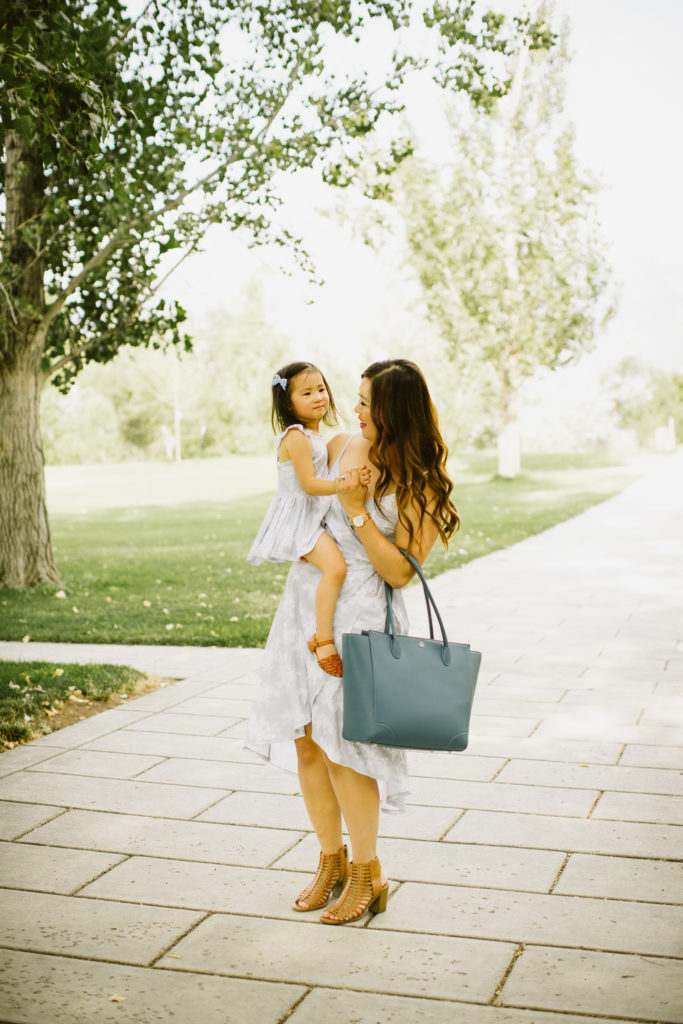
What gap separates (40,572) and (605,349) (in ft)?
269

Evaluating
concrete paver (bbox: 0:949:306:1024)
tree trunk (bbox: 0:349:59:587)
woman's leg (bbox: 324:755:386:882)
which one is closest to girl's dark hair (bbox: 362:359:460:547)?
woman's leg (bbox: 324:755:386:882)

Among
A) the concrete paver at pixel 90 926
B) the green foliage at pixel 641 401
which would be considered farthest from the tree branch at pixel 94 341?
the green foliage at pixel 641 401

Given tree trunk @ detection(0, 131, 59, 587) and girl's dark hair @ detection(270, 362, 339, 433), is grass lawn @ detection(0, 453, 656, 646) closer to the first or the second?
tree trunk @ detection(0, 131, 59, 587)

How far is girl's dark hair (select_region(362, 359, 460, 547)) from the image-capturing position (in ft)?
11.1

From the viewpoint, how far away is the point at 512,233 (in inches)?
1252

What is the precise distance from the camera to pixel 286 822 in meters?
4.51

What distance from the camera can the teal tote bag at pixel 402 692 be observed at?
3270 mm

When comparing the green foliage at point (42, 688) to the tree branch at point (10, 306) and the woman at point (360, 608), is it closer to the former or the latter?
the woman at point (360, 608)

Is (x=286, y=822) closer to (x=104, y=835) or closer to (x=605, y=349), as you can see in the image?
(x=104, y=835)

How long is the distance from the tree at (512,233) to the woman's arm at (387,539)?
2804 centimetres

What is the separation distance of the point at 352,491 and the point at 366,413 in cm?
25

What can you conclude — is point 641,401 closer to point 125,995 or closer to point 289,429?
point 289,429

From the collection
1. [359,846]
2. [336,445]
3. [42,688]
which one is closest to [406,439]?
[336,445]

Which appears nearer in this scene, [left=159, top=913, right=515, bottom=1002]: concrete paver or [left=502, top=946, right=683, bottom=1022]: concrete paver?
[left=502, top=946, right=683, bottom=1022]: concrete paver
